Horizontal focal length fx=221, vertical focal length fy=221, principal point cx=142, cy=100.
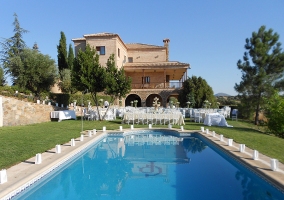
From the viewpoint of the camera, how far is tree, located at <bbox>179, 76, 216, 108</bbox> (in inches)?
912

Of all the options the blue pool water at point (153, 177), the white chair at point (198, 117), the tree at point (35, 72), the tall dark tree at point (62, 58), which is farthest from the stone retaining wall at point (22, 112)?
the tall dark tree at point (62, 58)

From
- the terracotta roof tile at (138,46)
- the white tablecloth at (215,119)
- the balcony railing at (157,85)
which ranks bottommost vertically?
the white tablecloth at (215,119)

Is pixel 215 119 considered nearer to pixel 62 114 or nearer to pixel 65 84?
pixel 62 114

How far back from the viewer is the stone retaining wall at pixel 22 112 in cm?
1241

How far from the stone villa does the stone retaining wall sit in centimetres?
1229

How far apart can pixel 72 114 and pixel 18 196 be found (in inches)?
524

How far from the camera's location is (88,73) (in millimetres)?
14594

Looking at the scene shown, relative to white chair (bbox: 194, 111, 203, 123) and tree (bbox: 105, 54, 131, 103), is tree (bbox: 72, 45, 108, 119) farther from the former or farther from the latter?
white chair (bbox: 194, 111, 203, 123)

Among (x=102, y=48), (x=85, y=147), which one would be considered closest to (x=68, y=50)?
(x=102, y=48)

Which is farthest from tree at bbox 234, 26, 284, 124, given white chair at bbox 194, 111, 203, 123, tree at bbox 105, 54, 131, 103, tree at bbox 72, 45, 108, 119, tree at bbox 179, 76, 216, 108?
tree at bbox 72, 45, 108, 119

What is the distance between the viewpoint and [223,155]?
696 centimetres

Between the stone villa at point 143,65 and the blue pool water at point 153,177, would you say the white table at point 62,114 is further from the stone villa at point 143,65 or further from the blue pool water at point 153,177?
the stone villa at point 143,65

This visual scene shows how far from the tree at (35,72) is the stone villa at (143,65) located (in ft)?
25.8

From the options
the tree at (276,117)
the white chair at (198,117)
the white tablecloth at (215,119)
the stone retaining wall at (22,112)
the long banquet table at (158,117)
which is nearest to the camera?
the tree at (276,117)
